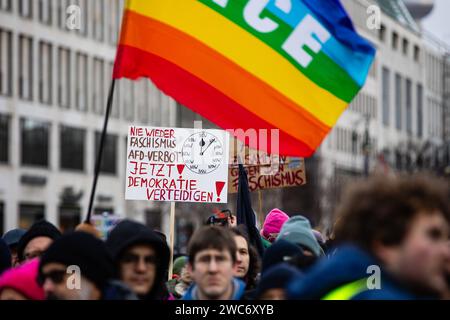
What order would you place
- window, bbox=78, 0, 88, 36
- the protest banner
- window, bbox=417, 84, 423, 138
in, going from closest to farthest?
1. the protest banner
2. window, bbox=78, 0, 88, 36
3. window, bbox=417, 84, 423, 138

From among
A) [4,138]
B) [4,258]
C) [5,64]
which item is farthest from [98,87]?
[4,258]

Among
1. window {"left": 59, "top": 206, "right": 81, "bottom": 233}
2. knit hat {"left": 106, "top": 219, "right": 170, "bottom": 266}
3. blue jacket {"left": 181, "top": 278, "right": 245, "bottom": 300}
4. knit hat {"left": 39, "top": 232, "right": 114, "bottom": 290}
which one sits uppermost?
window {"left": 59, "top": 206, "right": 81, "bottom": 233}

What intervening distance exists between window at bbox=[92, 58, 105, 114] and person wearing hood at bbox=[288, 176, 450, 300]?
208ft

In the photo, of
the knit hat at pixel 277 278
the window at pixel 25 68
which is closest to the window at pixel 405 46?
the window at pixel 25 68

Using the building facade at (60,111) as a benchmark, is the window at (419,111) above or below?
above

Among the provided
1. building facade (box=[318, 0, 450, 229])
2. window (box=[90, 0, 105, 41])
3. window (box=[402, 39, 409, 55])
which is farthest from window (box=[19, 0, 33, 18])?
window (box=[402, 39, 409, 55])

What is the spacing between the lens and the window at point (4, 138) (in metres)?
60.3

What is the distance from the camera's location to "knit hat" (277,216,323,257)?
8.65m

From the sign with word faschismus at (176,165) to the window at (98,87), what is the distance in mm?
56750

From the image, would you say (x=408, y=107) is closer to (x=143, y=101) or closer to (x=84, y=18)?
(x=143, y=101)

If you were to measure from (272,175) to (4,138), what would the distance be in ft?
157

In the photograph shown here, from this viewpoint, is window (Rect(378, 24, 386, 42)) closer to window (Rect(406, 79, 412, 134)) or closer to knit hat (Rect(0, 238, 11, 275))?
window (Rect(406, 79, 412, 134))

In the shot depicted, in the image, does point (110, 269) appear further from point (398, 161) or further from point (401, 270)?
point (398, 161)

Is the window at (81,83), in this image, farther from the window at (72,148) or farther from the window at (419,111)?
the window at (419,111)
